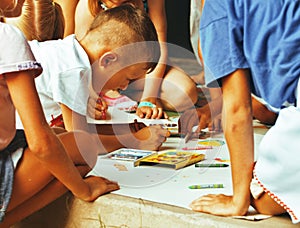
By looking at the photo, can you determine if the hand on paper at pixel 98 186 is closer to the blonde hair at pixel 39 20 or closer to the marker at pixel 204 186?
the marker at pixel 204 186

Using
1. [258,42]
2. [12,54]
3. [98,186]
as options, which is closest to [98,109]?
[98,186]

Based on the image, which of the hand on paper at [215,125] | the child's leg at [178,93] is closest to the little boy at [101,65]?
the hand on paper at [215,125]

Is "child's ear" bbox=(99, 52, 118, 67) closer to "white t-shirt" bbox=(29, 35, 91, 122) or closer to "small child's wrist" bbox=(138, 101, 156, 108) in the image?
"white t-shirt" bbox=(29, 35, 91, 122)

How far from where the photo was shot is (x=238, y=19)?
1.27 meters

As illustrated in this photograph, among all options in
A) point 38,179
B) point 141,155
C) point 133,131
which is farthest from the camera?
point 133,131

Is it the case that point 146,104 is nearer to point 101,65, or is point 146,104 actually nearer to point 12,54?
point 101,65

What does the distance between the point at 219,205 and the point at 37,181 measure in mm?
431

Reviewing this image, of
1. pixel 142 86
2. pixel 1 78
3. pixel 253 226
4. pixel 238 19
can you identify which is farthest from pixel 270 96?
pixel 142 86

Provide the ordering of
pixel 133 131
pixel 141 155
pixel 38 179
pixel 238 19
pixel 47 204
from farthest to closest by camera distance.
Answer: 1. pixel 133 131
2. pixel 141 155
3. pixel 47 204
4. pixel 38 179
5. pixel 238 19

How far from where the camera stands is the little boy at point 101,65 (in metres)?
1.84

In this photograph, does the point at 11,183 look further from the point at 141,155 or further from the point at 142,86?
the point at 142,86

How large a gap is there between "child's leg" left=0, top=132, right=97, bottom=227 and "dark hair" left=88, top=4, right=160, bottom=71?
415 mm

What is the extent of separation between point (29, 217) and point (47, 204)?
116mm

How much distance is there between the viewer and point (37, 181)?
1408 mm
